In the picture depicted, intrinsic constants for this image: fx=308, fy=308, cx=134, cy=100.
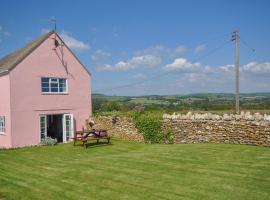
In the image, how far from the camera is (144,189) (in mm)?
8617

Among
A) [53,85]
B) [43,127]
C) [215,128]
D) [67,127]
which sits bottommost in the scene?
[67,127]

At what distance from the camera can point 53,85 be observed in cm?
2181

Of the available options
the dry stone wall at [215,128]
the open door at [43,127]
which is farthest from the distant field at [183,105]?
the open door at [43,127]

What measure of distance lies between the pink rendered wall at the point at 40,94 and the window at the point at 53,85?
309 millimetres

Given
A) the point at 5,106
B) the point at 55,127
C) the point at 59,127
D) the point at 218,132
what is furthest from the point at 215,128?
the point at 5,106

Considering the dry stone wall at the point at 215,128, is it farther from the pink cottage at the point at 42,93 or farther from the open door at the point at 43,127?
the open door at the point at 43,127

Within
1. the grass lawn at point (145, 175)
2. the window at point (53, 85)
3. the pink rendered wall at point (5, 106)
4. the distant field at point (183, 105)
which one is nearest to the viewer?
the grass lawn at point (145, 175)

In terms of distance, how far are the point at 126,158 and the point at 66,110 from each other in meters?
10.0

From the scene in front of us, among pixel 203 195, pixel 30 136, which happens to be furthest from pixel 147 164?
pixel 30 136

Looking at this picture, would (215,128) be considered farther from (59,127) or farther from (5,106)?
(5,106)

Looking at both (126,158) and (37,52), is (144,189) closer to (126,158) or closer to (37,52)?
(126,158)

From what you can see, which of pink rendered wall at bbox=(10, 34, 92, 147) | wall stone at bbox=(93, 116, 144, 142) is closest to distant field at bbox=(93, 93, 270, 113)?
wall stone at bbox=(93, 116, 144, 142)

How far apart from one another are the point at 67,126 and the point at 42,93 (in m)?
3.12

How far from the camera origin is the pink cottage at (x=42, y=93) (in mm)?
19547
